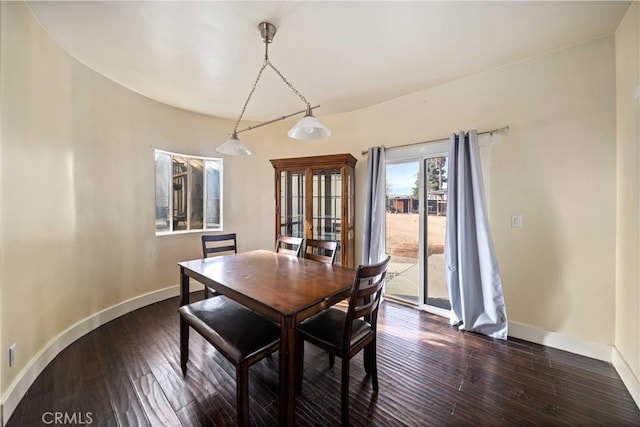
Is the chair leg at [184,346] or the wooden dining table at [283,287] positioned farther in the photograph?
the chair leg at [184,346]

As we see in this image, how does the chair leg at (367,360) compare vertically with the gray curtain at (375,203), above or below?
below

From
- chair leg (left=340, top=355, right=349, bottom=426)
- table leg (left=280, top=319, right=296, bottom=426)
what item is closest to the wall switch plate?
chair leg (left=340, top=355, right=349, bottom=426)

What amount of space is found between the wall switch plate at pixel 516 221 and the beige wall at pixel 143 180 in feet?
0.13

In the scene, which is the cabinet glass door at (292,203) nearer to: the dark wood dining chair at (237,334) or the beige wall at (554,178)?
the dark wood dining chair at (237,334)

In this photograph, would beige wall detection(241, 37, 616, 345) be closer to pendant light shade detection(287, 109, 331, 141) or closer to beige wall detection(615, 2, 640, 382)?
beige wall detection(615, 2, 640, 382)

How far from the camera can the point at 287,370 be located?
→ 1.24m

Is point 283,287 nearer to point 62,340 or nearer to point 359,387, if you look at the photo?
point 359,387

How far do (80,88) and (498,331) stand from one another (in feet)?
15.2

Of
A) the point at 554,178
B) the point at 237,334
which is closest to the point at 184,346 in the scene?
the point at 237,334

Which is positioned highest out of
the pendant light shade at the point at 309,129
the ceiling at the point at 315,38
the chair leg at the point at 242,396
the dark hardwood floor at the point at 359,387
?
the ceiling at the point at 315,38

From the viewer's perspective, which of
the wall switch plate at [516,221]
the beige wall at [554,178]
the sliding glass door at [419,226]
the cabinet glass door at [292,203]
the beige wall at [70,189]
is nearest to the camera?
→ the beige wall at [70,189]

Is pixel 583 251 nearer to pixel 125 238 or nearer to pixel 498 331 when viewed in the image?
pixel 498 331

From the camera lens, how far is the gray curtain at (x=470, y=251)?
2357 mm

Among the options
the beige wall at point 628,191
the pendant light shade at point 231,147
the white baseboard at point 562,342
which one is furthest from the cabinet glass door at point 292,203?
the beige wall at point 628,191
